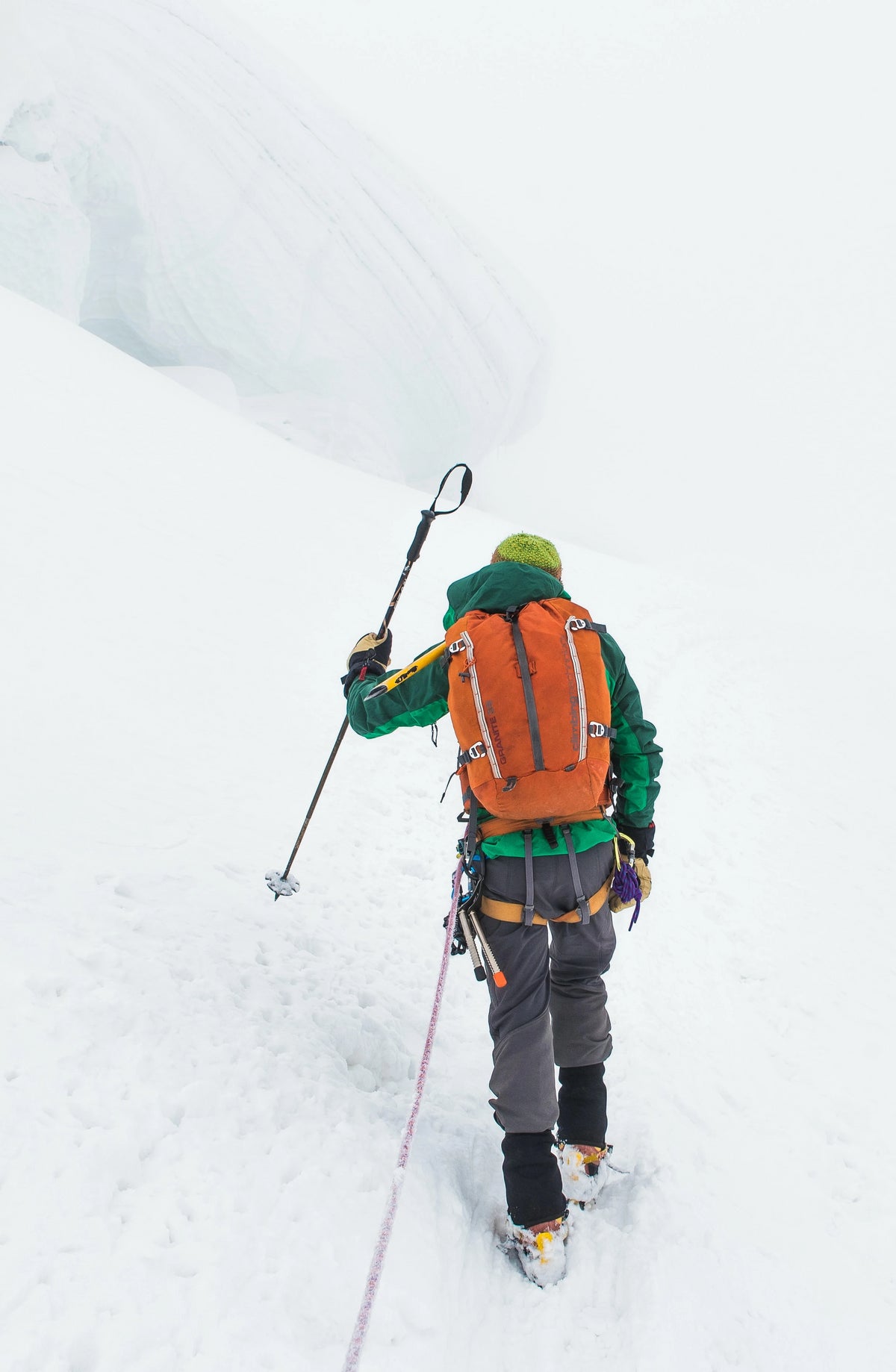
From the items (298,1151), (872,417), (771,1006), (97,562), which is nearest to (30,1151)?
(298,1151)

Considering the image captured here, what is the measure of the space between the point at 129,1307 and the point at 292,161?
22.1 meters

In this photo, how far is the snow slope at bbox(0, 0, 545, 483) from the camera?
15672mm

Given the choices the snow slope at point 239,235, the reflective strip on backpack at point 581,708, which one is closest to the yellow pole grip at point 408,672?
the reflective strip on backpack at point 581,708

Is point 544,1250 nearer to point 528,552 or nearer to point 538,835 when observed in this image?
point 538,835

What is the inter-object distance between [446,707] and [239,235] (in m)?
18.8

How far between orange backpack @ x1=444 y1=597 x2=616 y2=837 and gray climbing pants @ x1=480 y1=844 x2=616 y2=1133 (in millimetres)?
223

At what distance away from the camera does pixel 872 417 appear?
90.7 m

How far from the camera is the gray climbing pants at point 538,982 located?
→ 2562 mm

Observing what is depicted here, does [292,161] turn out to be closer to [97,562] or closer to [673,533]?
[97,562]

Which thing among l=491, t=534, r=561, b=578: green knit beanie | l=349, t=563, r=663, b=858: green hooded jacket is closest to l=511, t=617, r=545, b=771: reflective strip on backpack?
l=349, t=563, r=663, b=858: green hooded jacket

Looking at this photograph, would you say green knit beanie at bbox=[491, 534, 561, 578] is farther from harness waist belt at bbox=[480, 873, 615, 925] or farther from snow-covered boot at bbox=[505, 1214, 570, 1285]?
snow-covered boot at bbox=[505, 1214, 570, 1285]

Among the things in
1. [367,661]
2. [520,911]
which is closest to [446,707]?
[367,661]

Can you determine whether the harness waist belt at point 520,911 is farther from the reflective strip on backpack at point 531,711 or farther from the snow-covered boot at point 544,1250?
the snow-covered boot at point 544,1250

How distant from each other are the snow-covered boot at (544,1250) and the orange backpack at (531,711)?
1308 mm
